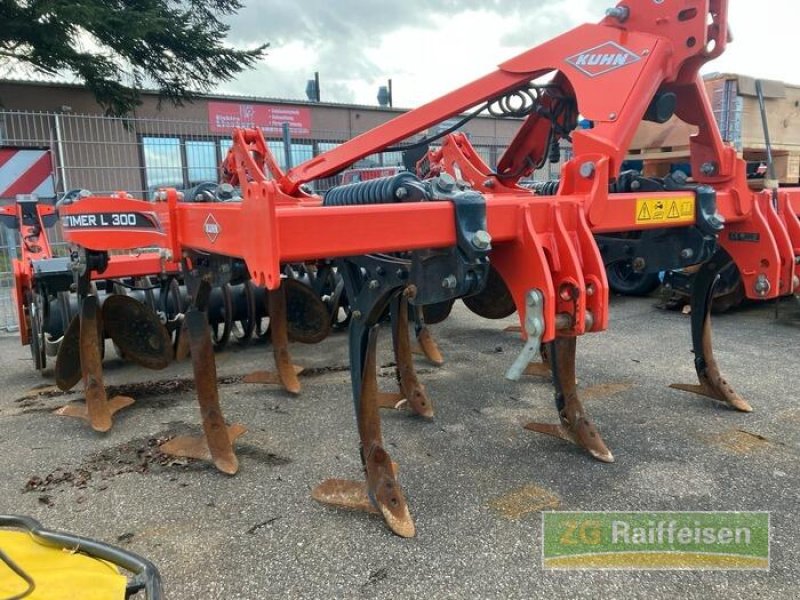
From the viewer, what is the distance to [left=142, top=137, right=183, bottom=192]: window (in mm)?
8453

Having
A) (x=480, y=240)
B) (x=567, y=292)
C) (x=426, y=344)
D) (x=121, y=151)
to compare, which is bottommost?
(x=426, y=344)

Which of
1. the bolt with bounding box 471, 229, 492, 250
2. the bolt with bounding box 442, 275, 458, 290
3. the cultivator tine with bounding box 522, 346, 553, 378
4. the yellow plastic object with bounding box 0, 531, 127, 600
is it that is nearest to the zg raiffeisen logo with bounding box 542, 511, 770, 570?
the bolt with bounding box 442, 275, 458, 290

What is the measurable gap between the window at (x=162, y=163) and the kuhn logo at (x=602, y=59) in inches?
269

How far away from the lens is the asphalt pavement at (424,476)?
6.70 feet

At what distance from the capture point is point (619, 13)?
8.94 ft

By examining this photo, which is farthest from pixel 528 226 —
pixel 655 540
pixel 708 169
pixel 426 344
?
pixel 426 344

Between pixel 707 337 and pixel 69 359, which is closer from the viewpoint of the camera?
pixel 707 337

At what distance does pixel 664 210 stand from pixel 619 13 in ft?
2.94

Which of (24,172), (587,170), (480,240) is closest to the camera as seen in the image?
(480,240)

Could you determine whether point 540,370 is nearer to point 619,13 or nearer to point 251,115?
point 619,13

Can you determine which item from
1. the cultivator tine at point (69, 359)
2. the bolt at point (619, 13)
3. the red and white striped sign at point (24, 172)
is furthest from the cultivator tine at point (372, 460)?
the red and white striped sign at point (24, 172)

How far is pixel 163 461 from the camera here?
2971mm

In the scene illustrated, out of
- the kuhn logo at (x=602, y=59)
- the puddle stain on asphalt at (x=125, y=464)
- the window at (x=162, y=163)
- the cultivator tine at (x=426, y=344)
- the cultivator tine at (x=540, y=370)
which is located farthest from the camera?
the window at (x=162, y=163)

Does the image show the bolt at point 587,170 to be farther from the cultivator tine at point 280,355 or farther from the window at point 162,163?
the window at point 162,163
